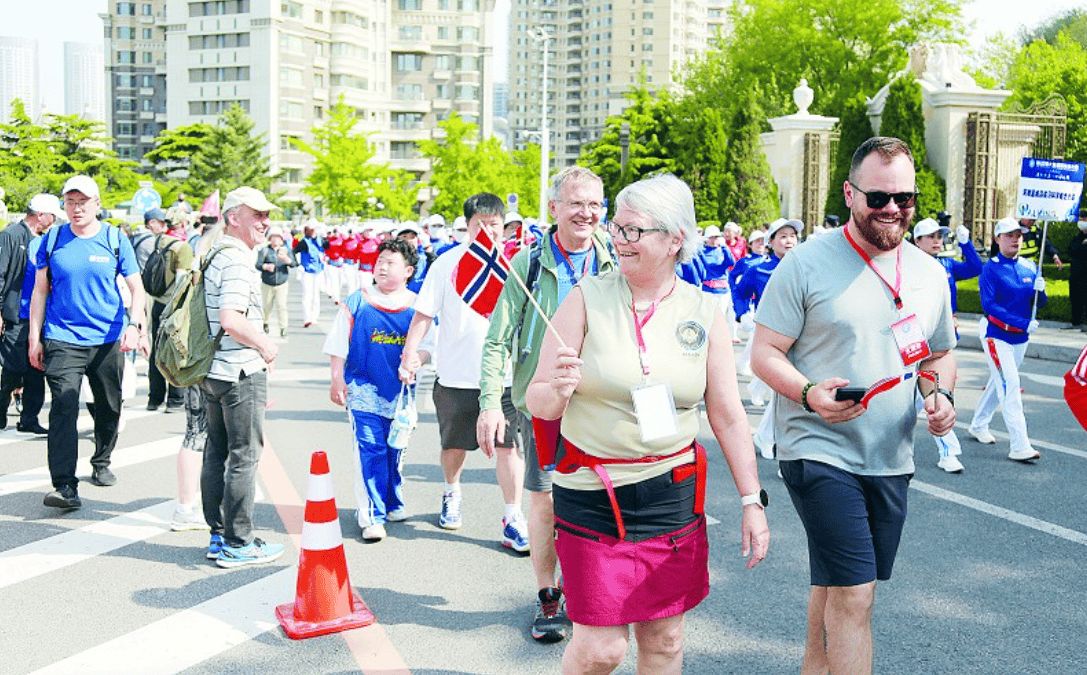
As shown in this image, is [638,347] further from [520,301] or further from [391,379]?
[391,379]

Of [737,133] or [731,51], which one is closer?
[737,133]

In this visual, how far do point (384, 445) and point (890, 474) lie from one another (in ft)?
11.8

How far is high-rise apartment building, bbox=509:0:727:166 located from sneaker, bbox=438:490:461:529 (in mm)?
152290

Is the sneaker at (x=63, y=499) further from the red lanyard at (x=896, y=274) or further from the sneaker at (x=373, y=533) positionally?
the red lanyard at (x=896, y=274)

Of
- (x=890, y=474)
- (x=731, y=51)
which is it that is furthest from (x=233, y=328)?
(x=731, y=51)

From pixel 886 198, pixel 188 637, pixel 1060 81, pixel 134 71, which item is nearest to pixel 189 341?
pixel 188 637

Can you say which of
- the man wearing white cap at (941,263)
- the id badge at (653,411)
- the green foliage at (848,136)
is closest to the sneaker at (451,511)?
the man wearing white cap at (941,263)

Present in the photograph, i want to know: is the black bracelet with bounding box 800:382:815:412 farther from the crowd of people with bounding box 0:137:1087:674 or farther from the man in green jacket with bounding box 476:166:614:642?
the man in green jacket with bounding box 476:166:614:642

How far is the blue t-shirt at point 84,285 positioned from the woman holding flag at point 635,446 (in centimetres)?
473

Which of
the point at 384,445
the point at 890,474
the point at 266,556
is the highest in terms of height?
the point at 890,474

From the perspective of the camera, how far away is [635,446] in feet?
11.1

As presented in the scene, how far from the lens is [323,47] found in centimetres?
10069

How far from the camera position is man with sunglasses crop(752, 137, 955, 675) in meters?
3.65

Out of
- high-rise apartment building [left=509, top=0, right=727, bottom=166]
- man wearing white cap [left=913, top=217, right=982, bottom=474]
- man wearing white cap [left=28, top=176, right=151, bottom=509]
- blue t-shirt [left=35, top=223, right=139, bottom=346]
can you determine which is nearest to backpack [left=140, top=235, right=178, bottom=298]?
man wearing white cap [left=28, top=176, right=151, bottom=509]
